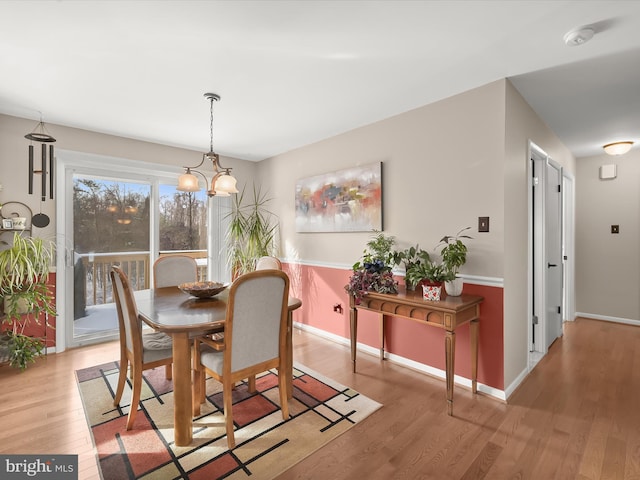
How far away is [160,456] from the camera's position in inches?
69.8

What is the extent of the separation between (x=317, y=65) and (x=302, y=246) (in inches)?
90.8

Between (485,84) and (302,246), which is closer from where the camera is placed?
(485,84)

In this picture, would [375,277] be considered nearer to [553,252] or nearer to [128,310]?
[128,310]

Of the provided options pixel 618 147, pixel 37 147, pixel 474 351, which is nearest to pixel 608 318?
pixel 618 147

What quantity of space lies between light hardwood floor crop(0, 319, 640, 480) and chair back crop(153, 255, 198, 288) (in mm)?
981

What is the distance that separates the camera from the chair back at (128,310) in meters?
1.95

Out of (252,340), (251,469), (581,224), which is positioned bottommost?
(251,469)

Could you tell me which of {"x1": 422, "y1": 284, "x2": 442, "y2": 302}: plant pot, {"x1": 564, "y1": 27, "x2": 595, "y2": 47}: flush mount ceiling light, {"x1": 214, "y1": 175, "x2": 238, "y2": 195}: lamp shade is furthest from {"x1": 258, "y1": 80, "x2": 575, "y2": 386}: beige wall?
{"x1": 214, "y1": 175, "x2": 238, "y2": 195}: lamp shade

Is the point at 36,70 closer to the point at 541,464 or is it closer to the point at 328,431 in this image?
the point at 328,431

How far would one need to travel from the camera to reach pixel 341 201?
353 centimetres

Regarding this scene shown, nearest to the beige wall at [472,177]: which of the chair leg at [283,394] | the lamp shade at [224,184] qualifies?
the lamp shade at [224,184]

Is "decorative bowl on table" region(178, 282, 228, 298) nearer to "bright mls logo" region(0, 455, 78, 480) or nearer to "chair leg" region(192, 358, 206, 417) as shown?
"chair leg" region(192, 358, 206, 417)

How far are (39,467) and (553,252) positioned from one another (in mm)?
4467

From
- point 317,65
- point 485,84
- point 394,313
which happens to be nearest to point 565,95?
point 485,84
